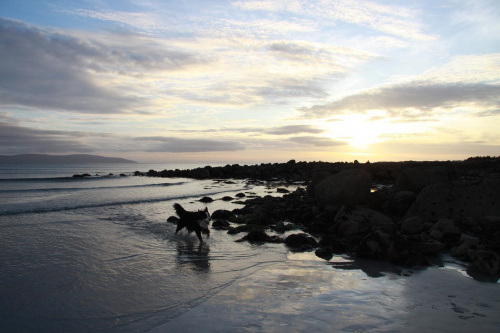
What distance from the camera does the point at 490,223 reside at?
8219mm

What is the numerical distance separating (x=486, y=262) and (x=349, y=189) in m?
5.76

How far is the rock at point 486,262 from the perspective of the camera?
18.4 feet

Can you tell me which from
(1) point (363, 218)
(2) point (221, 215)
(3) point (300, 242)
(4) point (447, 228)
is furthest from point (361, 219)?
(2) point (221, 215)

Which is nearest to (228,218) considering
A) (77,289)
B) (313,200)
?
(313,200)

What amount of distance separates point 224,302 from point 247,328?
87 cm

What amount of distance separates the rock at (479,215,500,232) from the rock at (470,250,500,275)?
9.07 ft

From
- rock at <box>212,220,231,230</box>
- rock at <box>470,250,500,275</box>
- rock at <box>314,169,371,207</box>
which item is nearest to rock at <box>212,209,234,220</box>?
rock at <box>212,220,231,230</box>

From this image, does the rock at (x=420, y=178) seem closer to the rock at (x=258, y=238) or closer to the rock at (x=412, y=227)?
the rock at (x=412, y=227)

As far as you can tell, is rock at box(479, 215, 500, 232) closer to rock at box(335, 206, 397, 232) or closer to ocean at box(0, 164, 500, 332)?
rock at box(335, 206, 397, 232)

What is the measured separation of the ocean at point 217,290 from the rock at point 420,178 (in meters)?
6.43

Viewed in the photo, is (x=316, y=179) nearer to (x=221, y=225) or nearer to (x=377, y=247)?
(x=221, y=225)

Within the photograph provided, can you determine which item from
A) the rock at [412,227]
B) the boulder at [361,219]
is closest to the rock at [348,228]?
the boulder at [361,219]

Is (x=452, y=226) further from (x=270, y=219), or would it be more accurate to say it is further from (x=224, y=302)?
(x=224, y=302)

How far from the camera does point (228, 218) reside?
454 inches
